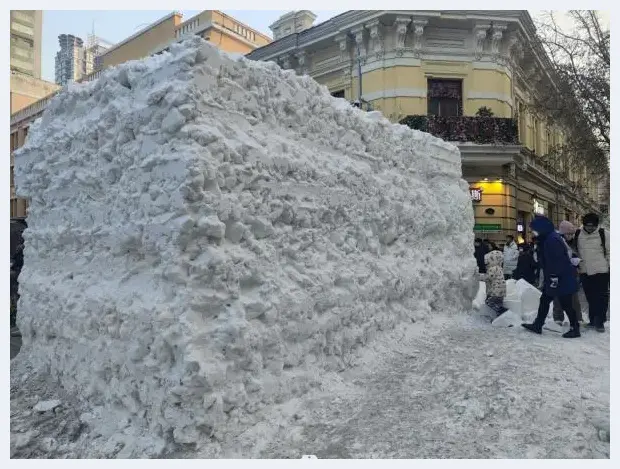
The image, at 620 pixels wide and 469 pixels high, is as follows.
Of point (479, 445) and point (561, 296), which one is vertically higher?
point (561, 296)

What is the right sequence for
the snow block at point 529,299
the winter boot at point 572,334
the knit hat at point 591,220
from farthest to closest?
the snow block at point 529,299, the knit hat at point 591,220, the winter boot at point 572,334

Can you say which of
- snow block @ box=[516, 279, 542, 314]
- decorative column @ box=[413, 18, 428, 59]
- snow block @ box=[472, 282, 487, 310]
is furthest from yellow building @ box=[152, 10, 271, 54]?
snow block @ box=[516, 279, 542, 314]

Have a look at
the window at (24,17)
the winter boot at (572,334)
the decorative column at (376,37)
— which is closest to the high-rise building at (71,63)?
the decorative column at (376,37)

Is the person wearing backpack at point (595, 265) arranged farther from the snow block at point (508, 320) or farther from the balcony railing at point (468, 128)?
the balcony railing at point (468, 128)

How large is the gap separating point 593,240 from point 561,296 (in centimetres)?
115

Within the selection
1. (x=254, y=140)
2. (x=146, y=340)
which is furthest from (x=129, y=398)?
(x=254, y=140)

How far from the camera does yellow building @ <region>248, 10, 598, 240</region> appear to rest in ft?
56.1

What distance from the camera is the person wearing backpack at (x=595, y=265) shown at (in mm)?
6383

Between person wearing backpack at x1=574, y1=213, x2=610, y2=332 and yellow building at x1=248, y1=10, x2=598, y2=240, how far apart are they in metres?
10.7

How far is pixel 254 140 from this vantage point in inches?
154

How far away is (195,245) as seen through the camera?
11.0ft

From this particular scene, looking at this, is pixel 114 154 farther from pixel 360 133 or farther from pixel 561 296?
pixel 561 296

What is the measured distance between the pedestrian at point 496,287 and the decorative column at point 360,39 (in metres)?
13.0

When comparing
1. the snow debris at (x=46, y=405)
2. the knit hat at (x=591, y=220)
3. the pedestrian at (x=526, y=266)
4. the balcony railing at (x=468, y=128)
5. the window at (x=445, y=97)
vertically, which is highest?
the window at (x=445, y=97)
